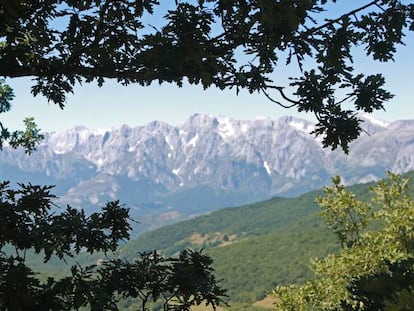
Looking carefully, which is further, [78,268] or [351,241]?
[351,241]

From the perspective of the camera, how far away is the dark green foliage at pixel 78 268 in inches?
243

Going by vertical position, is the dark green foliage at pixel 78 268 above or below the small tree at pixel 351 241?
above

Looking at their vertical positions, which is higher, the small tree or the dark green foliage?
the dark green foliage

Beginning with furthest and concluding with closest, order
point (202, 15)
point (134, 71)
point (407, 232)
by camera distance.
Result: point (407, 232) → point (134, 71) → point (202, 15)

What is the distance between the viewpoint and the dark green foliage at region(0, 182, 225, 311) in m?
6.16

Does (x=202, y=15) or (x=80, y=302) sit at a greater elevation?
(x=202, y=15)

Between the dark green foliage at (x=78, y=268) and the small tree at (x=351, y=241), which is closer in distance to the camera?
the dark green foliage at (x=78, y=268)

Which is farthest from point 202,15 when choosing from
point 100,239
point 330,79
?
point 100,239

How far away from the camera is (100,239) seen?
24.0 ft

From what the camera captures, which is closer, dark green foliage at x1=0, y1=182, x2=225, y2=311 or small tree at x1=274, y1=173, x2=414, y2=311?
dark green foliage at x1=0, y1=182, x2=225, y2=311

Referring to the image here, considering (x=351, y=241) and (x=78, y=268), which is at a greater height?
(x=78, y=268)

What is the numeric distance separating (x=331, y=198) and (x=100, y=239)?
64.9 feet

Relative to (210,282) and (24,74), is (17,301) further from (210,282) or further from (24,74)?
(24,74)

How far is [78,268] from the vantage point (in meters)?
6.29
